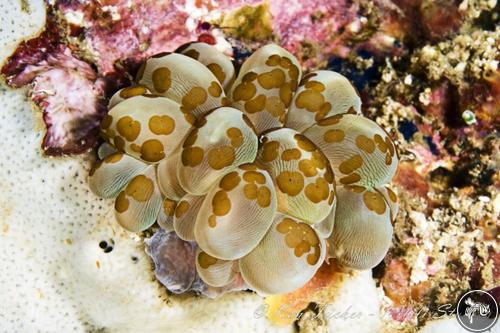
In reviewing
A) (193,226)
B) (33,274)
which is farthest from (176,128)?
(33,274)

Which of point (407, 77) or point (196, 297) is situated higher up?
point (407, 77)

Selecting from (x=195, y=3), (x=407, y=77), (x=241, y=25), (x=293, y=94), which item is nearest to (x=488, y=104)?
(x=407, y=77)

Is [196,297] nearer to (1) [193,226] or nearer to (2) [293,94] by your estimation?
(1) [193,226]

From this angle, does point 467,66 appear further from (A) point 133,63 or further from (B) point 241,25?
(A) point 133,63

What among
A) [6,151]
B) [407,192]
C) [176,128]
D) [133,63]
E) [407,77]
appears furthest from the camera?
[407,77]

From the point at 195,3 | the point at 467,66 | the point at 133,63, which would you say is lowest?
the point at 467,66

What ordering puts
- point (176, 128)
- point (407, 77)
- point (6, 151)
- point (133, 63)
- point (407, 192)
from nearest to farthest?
1. point (176, 128)
2. point (6, 151)
3. point (133, 63)
4. point (407, 192)
5. point (407, 77)

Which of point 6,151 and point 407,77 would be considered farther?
point 407,77
